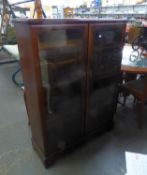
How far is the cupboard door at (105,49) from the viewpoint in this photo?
4.54 feet

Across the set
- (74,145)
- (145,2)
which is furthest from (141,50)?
(145,2)

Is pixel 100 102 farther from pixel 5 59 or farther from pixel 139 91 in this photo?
pixel 5 59

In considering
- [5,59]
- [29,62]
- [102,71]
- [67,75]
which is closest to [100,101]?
[102,71]

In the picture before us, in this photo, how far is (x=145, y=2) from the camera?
5.44m

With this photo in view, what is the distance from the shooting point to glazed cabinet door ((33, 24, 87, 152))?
→ 1.19 meters

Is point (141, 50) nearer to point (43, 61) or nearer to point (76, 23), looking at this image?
point (76, 23)

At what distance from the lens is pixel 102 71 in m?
1.61

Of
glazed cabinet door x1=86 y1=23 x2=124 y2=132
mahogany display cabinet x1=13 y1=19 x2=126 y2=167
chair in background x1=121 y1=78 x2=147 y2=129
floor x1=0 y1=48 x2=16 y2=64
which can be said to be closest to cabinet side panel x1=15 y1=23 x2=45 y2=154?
mahogany display cabinet x1=13 y1=19 x2=126 y2=167

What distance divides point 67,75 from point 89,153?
0.86 meters

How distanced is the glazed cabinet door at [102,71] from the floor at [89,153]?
0.22 metres

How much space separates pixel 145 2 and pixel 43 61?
559 centimetres

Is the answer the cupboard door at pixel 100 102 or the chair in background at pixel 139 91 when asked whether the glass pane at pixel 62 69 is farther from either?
the chair in background at pixel 139 91

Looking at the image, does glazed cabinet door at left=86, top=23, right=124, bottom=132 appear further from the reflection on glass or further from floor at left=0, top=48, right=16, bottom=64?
floor at left=0, top=48, right=16, bottom=64

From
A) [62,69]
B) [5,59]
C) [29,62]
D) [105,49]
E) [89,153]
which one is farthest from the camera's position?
[5,59]
